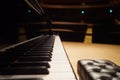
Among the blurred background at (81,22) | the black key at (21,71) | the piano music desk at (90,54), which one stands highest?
the blurred background at (81,22)

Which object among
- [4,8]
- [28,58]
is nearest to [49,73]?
[28,58]

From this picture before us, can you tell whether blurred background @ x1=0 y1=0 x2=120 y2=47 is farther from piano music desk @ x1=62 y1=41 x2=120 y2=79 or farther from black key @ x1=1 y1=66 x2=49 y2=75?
black key @ x1=1 y1=66 x2=49 y2=75

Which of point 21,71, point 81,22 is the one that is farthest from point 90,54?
point 21,71

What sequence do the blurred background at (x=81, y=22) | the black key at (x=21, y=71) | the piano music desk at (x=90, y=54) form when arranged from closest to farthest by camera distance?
the black key at (x=21, y=71)
the piano music desk at (x=90, y=54)
the blurred background at (x=81, y=22)

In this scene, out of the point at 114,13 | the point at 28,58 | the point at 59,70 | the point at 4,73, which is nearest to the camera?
the point at 4,73

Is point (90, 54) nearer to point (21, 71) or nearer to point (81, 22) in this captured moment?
point (81, 22)

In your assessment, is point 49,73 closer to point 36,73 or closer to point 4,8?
point 36,73

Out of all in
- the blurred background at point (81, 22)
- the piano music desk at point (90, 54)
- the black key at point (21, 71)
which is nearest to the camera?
the black key at point (21, 71)

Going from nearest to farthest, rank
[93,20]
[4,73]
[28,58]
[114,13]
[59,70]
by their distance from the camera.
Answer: [4,73] → [59,70] → [28,58] → [114,13] → [93,20]

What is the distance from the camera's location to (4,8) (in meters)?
1.31

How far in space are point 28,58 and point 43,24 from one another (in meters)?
7.82

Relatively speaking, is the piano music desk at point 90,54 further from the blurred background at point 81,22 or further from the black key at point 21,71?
the blurred background at point 81,22

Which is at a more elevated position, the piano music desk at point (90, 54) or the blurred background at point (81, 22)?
the blurred background at point (81, 22)

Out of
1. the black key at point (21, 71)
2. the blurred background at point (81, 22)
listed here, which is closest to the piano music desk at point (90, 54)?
the black key at point (21, 71)
